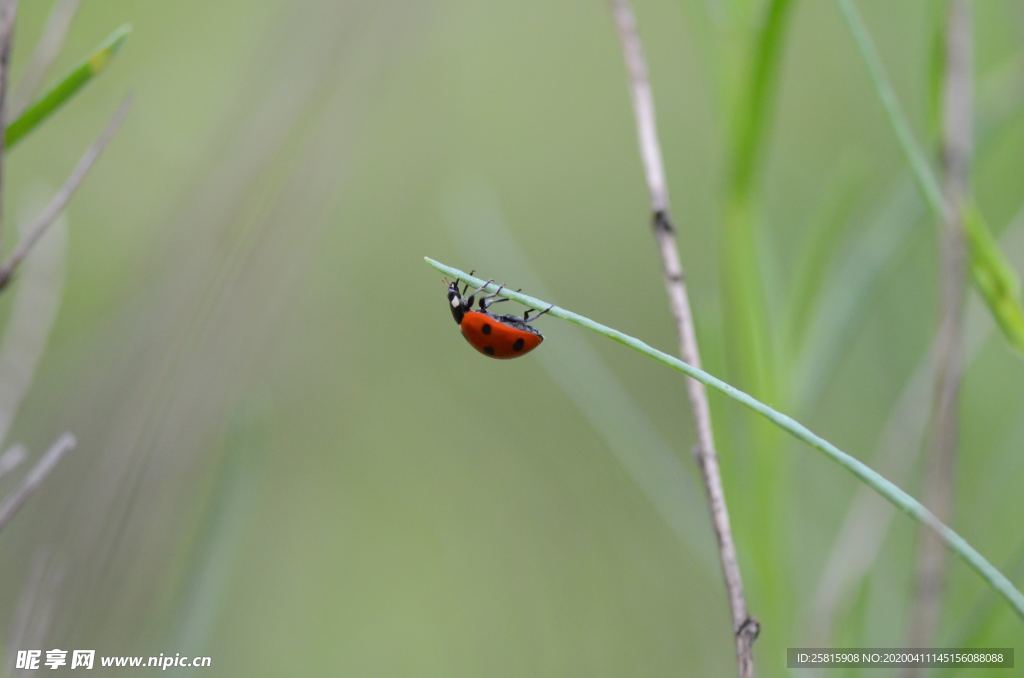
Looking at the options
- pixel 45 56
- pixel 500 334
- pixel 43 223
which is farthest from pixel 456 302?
pixel 43 223

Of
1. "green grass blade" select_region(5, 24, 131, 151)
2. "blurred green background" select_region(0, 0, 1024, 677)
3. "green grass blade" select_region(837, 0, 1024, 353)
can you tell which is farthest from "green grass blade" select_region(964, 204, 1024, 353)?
"green grass blade" select_region(5, 24, 131, 151)

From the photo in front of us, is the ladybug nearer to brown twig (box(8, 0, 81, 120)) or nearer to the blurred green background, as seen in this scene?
the blurred green background

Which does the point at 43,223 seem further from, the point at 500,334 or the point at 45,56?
the point at 500,334

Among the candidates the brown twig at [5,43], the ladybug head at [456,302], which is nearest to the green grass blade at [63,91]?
the brown twig at [5,43]

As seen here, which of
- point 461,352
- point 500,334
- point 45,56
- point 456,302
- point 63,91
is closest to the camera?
point 63,91

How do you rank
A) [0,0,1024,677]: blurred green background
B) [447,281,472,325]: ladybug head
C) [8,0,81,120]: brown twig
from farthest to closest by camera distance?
1. [447,281,472,325]: ladybug head
2. [0,0,1024,677]: blurred green background
3. [8,0,81,120]: brown twig

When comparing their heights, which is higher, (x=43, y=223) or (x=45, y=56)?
(x=45, y=56)

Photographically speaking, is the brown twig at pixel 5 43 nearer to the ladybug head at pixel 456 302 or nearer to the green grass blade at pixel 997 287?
the green grass blade at pixel 997 287
